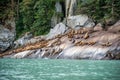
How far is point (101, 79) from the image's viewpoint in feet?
73.5

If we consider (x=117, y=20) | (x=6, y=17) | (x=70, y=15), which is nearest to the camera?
(x=117, y=20)

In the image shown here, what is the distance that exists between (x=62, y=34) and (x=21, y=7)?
16386mm

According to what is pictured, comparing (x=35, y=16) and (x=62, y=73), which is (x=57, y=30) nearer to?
(x=35, y=16)

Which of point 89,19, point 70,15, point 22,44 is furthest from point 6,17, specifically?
point 89,19

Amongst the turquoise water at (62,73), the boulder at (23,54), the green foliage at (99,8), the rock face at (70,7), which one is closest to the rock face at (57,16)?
the rock face at (70,7)

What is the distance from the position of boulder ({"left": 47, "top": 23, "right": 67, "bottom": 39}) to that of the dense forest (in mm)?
4060

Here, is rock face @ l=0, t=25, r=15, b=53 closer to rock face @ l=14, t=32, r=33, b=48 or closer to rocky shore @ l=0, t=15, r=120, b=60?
rock face @ l=14, t=32, r=33, b=48

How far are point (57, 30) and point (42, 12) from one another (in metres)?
7.26

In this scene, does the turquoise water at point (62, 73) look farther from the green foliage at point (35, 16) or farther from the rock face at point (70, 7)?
the green foliage at point (35, 16)

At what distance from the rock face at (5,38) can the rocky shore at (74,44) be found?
2.57m

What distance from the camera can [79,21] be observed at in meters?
57.7

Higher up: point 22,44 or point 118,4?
point 118,4

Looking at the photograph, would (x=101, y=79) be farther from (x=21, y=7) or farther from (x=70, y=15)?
(x=21, y=7)

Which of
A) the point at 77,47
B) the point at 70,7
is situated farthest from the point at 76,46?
the point at 70,7
